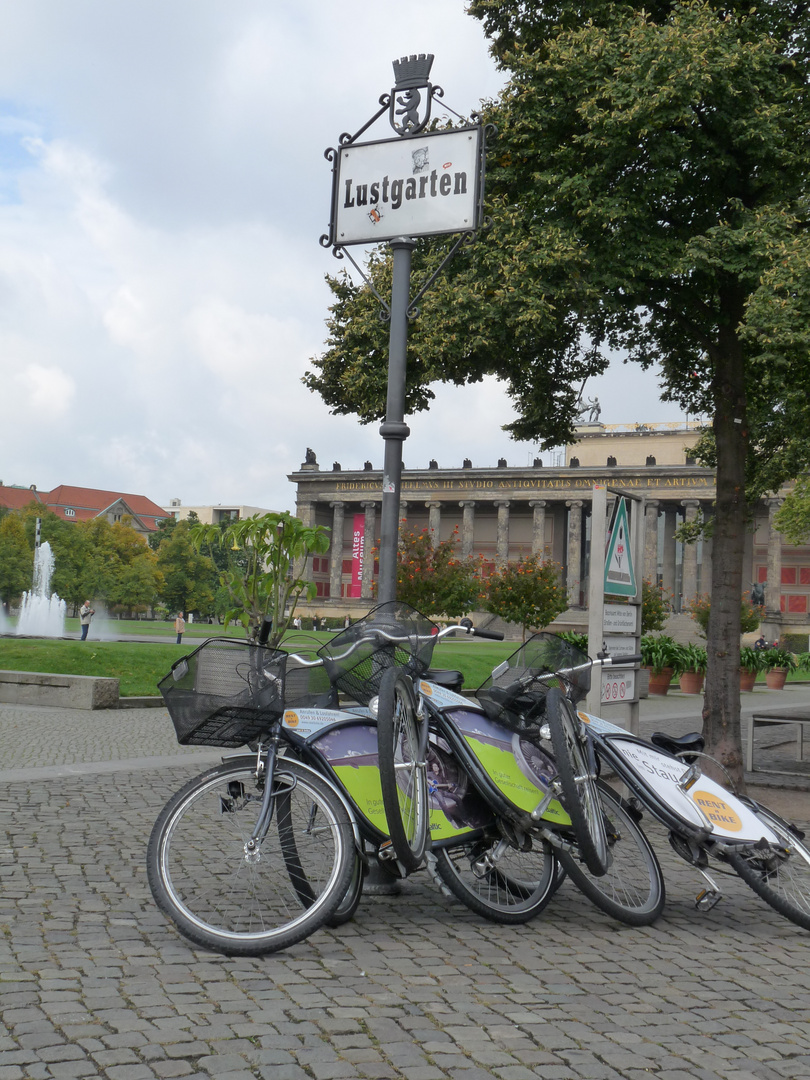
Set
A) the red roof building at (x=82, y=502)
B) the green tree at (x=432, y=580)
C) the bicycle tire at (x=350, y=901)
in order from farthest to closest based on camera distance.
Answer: the red roof building at (x=82, y=502) → the green tree at (x=432, y=580) → the bicycle tire at (x=350, y=901)

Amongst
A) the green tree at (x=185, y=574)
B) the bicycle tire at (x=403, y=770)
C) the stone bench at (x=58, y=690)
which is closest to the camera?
the bicycle tire at (x=403, y=770)

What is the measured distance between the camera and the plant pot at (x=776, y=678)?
34625 mm

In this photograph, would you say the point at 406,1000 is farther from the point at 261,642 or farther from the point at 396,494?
the point at 396,494

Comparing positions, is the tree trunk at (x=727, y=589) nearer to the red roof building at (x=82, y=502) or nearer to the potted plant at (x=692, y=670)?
the potted plant at (x=692, y=670)

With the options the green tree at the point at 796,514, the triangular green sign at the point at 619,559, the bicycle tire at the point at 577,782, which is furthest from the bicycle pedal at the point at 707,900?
the green tree at the point at 796,514

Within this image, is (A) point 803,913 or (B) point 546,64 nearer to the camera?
(A) point 803,913

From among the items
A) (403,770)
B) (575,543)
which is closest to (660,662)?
(403,770)

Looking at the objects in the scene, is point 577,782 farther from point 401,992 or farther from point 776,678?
point 776,678

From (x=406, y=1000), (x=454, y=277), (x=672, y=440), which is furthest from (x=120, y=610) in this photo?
(x=406, y=1000)

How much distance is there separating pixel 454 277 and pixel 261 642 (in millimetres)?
6886

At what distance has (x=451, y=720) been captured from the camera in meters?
5.30

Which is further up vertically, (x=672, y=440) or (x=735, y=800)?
(x=672, y=440)

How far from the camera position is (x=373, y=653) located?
5227 mm

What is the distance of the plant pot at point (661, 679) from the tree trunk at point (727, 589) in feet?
54.4
